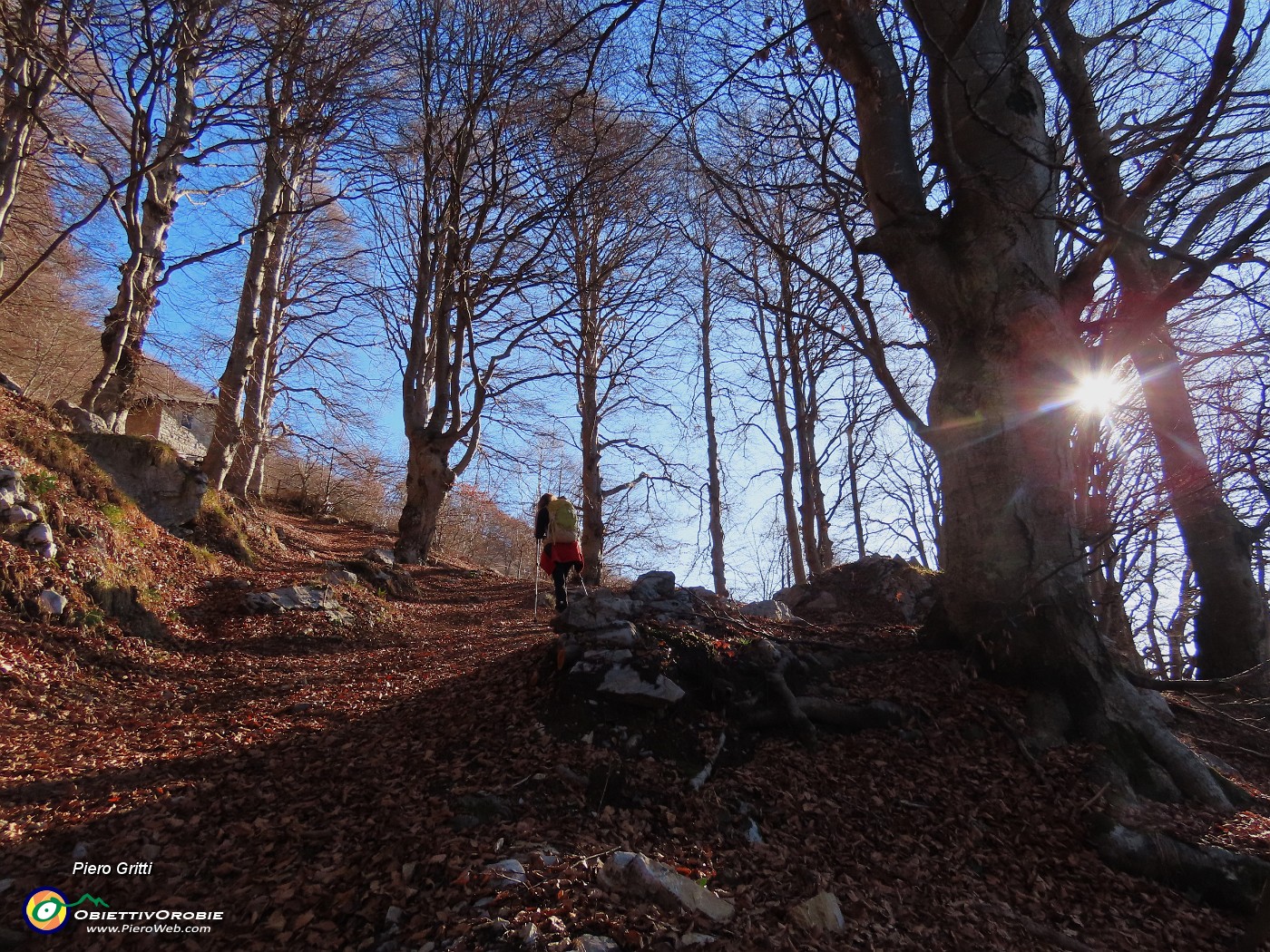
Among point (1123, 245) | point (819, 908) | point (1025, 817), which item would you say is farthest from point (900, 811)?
point (1123, 245)

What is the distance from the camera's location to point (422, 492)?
38.7 ft

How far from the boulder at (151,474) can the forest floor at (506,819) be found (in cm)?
293

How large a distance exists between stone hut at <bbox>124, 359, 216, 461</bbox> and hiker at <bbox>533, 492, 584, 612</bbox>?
4749 mm

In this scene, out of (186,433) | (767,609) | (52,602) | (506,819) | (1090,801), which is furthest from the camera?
(186,433)

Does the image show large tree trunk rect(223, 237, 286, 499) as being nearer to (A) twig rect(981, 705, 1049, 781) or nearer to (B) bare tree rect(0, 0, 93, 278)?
(B) bare tree rect(0, 0, 93, 278)

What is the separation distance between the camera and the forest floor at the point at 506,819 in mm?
2252

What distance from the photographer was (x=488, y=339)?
11906 millimetres

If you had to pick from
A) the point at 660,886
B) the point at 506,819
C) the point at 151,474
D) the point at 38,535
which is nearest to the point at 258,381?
the point at 151,474

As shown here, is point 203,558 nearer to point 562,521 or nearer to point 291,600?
point 291,600

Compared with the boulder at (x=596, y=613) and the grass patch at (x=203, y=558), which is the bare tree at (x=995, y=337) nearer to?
the boulder at (x=596, y=613)

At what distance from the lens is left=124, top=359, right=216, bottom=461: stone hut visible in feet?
28.3

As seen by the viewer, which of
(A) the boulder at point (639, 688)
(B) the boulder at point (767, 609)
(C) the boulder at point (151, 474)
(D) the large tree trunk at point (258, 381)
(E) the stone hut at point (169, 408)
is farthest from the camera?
(D) the large tree trunk at point (258, 381)

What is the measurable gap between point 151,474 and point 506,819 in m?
6.86

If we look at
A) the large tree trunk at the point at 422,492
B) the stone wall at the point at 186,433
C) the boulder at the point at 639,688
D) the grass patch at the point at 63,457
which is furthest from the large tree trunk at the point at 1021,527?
the stone wall at the point at 186,433
